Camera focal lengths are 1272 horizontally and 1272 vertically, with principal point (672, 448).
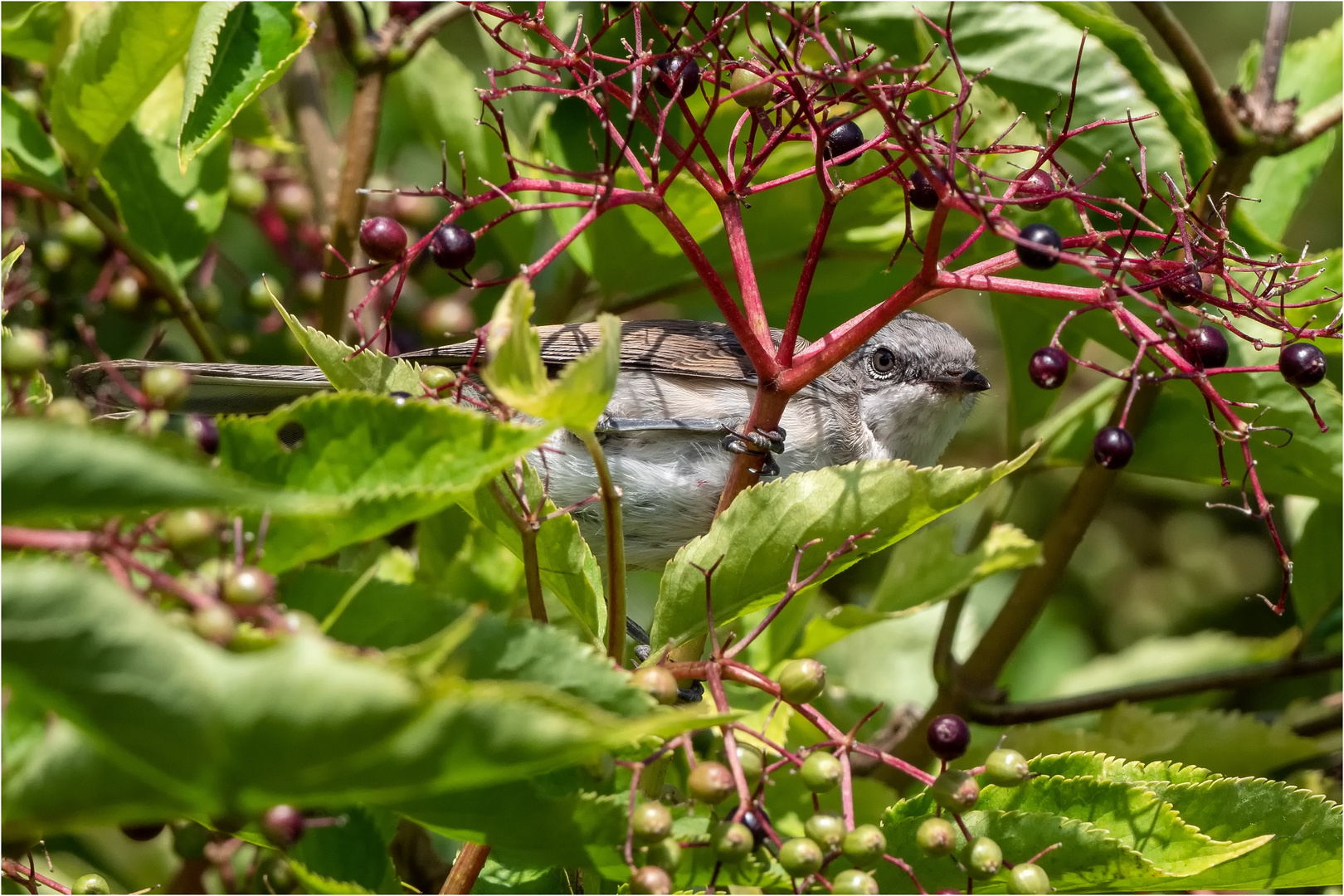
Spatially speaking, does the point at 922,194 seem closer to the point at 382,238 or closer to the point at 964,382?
the point at 382,238

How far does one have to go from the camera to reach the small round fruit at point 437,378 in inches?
77.7

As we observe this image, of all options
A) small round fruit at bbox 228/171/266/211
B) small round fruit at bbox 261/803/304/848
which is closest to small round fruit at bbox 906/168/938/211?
small round fruit at bbox 261/803/304/848

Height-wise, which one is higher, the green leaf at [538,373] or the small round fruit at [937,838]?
the green leaf at [538,373]

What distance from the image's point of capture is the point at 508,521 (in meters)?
2.06

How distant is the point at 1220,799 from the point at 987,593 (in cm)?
269

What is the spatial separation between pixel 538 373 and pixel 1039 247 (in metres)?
0.72

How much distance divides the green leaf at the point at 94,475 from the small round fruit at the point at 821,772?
92 centimetres

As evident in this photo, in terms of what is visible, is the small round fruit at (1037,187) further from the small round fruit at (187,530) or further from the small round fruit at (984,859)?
the small round fruit at (187,530)

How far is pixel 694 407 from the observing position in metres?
3.72

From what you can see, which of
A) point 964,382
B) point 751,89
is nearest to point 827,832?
point 751,89

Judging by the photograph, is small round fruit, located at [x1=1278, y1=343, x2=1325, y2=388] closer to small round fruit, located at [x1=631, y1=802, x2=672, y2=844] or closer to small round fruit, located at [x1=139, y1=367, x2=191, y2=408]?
small round fruit, located at [x1=631, y1=802, x2=672, y2=844]

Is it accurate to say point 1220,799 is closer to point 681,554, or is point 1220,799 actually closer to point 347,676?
point 681,554

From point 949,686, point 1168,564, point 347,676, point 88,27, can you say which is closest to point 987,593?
point 1168,564

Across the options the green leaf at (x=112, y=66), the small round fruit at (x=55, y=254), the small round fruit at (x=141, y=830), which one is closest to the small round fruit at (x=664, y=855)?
the small round fruit at (x=141, y=830)
